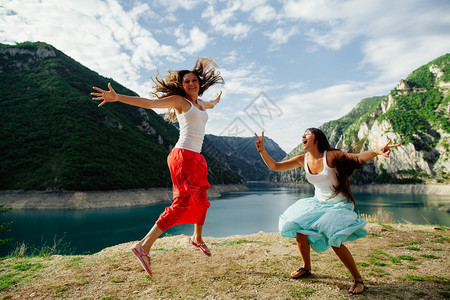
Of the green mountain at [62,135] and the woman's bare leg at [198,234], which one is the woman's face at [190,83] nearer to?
the woman's bare leg at [198,234]

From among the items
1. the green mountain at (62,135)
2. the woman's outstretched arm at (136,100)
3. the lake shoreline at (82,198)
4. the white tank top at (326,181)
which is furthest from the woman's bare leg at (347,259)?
the green mountain at (62,135)

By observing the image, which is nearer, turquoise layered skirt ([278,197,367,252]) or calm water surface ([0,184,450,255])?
turquoise layered skirt ([278,197,367,252])

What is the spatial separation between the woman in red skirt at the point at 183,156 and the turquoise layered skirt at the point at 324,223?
1.23 meters

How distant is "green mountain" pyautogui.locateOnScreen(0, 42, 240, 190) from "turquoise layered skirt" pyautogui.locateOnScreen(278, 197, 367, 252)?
1979 inches

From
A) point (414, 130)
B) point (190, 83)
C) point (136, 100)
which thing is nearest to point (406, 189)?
point (414, 130)

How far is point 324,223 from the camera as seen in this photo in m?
2.98

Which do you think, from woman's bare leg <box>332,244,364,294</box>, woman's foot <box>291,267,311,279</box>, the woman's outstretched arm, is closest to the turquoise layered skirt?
woman's bare leg <box>332,244,364,294</box>

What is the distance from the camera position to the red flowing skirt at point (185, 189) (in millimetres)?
3131

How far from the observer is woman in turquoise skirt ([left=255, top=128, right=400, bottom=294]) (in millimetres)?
2928

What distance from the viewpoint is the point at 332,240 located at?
2.85 m

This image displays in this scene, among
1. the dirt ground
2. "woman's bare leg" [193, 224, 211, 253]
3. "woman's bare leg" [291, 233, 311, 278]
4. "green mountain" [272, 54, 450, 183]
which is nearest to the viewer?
the dirt ground

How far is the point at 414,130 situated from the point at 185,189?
129 m

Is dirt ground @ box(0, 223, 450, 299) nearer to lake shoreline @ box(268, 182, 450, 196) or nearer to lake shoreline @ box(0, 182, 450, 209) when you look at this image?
lake shoreline @ box(0, 182, 450, 209)

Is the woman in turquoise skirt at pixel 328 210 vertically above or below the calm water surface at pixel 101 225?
above
